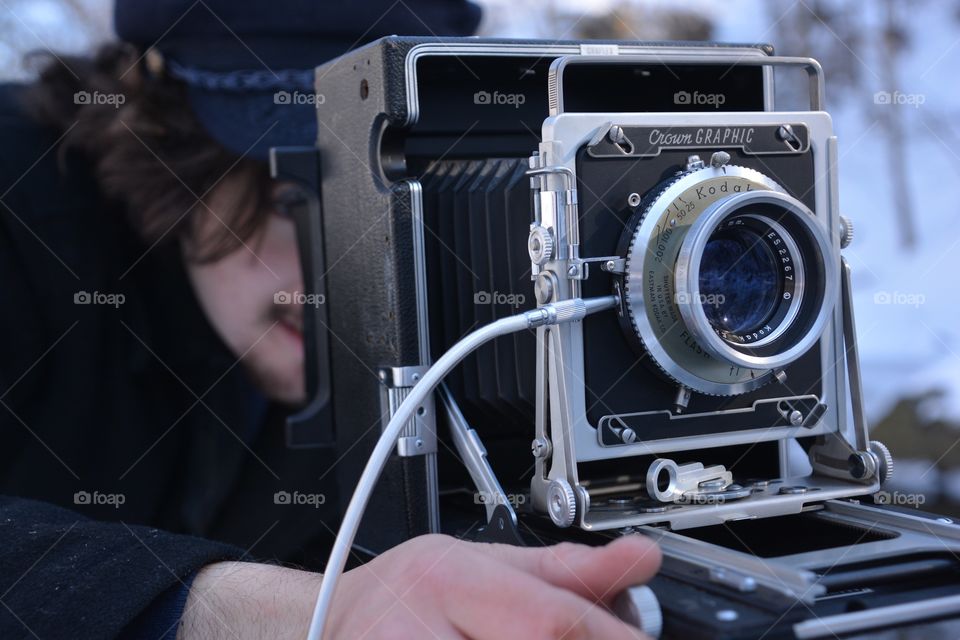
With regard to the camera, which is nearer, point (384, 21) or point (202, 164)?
point (384, 21)

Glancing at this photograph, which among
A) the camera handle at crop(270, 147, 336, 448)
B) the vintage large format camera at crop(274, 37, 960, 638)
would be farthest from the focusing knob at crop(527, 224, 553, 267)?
the camera handle at crop(270, 147, 336, 448)

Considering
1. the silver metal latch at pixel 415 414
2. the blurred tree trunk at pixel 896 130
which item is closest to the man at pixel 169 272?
the silver metal latch at pixel 415 414

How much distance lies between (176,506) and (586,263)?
1060 mm

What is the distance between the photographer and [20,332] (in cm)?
154

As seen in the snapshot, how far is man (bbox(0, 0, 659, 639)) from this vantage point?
1.45 metres

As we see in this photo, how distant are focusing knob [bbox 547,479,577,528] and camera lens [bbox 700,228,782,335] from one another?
0.20 metres

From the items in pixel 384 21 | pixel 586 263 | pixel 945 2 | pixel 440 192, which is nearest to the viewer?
pixel 586 263

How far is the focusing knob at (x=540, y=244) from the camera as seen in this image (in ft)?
2.85

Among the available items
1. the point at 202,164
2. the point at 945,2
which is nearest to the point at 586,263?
the point at 202,164

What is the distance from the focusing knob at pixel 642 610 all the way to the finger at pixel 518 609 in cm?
1

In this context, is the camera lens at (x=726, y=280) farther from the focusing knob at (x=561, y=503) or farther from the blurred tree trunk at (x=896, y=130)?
the blurred tree trunk at (x=896, y=130)

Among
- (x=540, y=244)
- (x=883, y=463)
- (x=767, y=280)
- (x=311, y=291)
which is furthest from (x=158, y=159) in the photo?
(x=883, y=463)

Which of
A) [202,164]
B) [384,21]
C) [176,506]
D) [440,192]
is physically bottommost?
[176,506]

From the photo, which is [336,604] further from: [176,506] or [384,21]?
[176,506]
